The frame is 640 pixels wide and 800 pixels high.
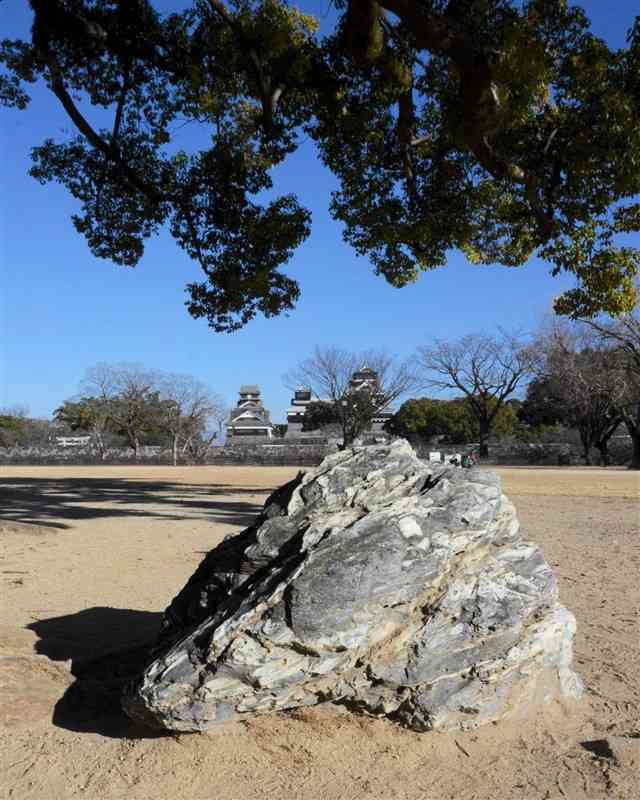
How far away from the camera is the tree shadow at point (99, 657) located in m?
3.22

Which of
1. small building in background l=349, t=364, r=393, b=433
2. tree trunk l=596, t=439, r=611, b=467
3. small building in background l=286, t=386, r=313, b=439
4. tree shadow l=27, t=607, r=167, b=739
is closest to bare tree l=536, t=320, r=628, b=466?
tree trunk l=596, t=439, r=611, b=467


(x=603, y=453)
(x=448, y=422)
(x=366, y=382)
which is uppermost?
(x=366, y=382)

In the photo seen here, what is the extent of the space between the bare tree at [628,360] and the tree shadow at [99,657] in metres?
31.7

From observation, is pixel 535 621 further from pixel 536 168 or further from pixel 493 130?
pixel 536 168

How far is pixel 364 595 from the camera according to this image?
2.84m

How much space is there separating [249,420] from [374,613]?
70.5 m

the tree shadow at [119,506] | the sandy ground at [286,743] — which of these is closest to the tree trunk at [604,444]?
the tree shadow at [119,506]

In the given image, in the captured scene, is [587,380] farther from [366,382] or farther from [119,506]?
[119,506]

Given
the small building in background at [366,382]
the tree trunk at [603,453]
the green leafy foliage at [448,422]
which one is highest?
the small building in background at [366,382]

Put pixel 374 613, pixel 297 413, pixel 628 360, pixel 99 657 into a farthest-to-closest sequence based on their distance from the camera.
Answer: pixel 297 413 → pixel 628 360 → pixel 99 657 → pixel 374 613

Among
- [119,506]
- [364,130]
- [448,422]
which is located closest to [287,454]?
[448,422]

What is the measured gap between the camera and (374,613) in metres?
2.86

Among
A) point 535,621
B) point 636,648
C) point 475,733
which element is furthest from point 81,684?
point 636,648

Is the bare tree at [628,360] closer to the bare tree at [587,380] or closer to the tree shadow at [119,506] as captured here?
the bare tree at [587,380]
